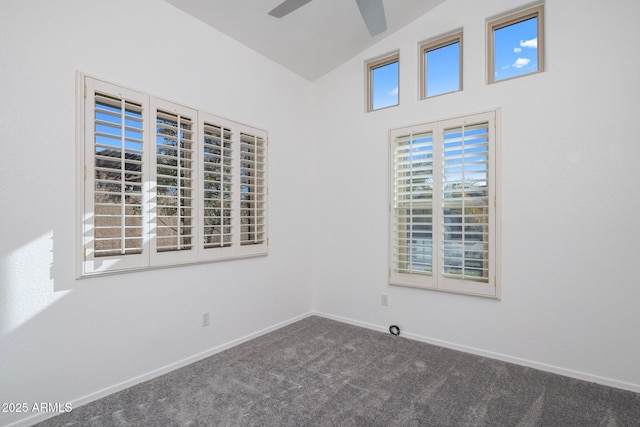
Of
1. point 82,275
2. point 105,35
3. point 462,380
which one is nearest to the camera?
point 82,275

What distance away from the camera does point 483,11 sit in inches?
116

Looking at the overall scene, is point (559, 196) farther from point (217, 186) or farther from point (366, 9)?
point (217, 186)

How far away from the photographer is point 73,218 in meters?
2.11

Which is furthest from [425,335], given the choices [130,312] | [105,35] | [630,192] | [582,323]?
[105,35]

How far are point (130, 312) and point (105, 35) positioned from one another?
1.99m

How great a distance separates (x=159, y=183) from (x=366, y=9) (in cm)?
199

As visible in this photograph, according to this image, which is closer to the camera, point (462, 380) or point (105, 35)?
point (105, 35)

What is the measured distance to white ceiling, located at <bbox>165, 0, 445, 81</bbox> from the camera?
9.11 feet

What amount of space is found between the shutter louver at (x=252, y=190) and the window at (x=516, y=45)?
2.34 meters

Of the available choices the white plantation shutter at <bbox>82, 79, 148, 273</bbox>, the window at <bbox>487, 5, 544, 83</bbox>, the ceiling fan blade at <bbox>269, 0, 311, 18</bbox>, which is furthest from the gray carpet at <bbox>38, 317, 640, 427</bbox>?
the ceiling fan blade at <bbox>269, 0, 311, 18</bbox>

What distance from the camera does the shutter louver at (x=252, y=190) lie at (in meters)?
3.24

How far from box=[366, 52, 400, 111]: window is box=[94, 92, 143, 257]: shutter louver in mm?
2438

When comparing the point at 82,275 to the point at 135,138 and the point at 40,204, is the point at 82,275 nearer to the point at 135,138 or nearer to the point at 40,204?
the point at 40,204

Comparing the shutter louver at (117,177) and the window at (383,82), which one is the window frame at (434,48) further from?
the shutter louver at (117,177)
